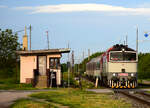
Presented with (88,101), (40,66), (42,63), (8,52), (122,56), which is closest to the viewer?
(88,101)

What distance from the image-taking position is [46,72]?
3691 cm

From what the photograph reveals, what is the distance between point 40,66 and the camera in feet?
127

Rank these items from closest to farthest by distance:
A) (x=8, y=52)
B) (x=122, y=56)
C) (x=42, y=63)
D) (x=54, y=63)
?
(x=122, y=56) → (x=42, y=63) → (x=54, y=63) → (x=8, y=52)

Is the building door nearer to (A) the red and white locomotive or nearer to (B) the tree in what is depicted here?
(A) the red and white locomotive

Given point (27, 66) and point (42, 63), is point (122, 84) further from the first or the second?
point (27, 66)

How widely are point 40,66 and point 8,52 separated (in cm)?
1956

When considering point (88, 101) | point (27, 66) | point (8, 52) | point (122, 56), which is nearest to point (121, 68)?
point (122, 56)

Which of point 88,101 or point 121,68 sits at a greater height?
point 121,68

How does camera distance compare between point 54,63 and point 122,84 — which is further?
point 54,63

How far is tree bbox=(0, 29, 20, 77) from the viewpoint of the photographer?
55656 mm

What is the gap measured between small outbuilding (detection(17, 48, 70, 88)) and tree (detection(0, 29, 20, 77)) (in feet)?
56.1

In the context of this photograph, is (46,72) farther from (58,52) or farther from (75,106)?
(75,106)

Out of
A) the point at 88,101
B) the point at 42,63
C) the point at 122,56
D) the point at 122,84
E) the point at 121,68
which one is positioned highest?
the point at 122,56

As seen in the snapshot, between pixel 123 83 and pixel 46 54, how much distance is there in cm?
947
